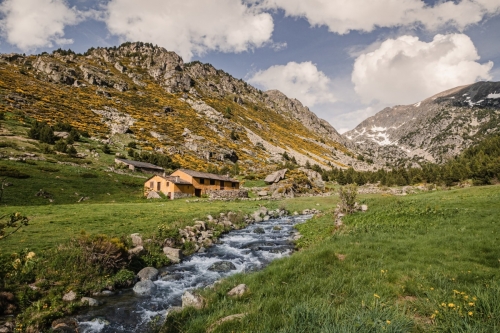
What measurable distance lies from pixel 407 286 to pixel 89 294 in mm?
13551

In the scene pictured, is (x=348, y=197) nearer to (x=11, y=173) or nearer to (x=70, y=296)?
(x=70, y=296)

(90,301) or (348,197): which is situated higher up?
(348,197)

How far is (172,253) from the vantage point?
18.0 m

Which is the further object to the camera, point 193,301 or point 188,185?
point 188,185

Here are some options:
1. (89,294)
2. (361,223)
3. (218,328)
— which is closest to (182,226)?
(89,294)

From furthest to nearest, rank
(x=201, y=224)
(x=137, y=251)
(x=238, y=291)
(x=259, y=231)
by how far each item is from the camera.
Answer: (x=259, y=231), (x=201, y=224), (x=137, y=251), (x=238, y=291)

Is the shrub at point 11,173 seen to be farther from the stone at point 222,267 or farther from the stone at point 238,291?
the stone at point 238,291

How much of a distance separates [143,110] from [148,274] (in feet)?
435

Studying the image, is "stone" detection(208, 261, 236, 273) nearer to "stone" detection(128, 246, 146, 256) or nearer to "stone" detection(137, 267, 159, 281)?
"stone" detection(137, 267, 159, 281)

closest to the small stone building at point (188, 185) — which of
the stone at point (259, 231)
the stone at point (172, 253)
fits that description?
the stone at point (259, 231)

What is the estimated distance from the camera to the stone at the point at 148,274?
564 inches

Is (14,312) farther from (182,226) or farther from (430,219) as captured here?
(430,219)

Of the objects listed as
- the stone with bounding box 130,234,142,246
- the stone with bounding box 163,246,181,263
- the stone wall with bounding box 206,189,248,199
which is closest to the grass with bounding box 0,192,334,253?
the stone with bounding box 130,234,142,246

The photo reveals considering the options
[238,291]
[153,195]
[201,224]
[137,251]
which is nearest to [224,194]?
[153,195]
